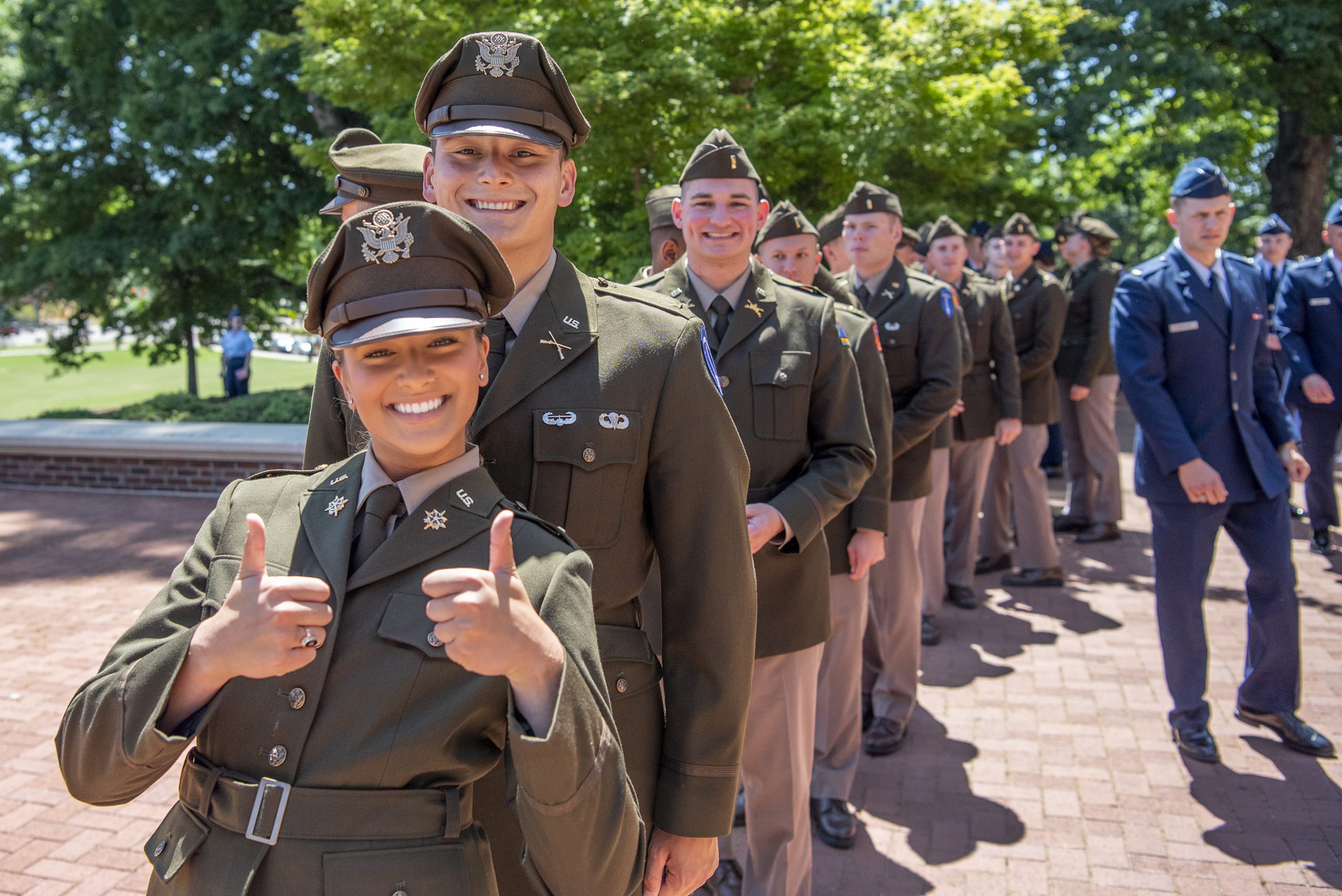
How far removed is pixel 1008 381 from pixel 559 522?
561 cm

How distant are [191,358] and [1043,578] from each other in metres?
16.6

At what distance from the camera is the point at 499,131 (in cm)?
202

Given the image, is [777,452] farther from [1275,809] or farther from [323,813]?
[1275,809]

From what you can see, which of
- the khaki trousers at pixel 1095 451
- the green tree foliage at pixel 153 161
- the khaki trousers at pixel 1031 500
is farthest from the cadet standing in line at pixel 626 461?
the green tree foliage at pixel 153 161

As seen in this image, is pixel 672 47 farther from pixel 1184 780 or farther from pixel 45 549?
pixel 1184 780

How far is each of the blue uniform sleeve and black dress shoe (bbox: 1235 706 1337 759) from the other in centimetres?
122

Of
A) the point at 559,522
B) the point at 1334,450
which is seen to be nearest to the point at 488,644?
the point at 559,522

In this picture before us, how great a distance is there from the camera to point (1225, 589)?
7.27 meters

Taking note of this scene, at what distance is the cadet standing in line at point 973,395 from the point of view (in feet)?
23.1

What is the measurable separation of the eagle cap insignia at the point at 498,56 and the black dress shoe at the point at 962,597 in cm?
569

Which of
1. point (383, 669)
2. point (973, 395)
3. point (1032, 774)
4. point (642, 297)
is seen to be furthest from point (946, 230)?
point (383, 669)

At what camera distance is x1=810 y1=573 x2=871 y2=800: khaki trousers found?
4285 millimetres

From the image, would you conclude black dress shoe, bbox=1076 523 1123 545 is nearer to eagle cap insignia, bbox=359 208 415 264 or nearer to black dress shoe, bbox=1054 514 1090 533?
black dress shoe, bbox=1054 514 1090 533

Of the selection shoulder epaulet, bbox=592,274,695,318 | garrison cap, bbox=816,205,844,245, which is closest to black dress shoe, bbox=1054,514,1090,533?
garrison cap, bbox=816,205,844,245
